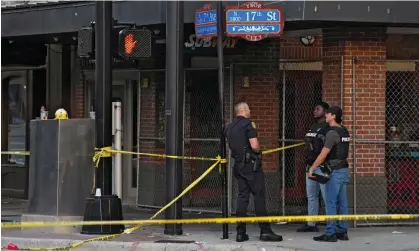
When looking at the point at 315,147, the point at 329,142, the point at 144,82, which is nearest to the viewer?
the point at 329,142

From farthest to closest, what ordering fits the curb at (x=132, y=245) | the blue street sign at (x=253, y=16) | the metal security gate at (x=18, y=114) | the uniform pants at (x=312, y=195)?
the metal security gate at (x=18, y=114) → the uniform pants at (x=312, y=195) → the blue street sign at (x=253, y=16) → the curb at (x=132, y=245)

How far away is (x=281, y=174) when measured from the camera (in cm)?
1141

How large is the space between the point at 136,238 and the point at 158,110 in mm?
4133

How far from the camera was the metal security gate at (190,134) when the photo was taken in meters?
11.9

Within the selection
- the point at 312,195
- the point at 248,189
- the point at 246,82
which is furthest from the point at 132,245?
the point at 246,82

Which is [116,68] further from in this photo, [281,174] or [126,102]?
[281,174]

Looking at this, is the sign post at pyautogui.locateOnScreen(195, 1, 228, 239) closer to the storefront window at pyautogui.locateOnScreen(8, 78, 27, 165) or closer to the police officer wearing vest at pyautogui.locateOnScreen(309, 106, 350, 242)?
the police officer wearing vest at pyautogui.locateOnScreen(309, 106, 350, 242)

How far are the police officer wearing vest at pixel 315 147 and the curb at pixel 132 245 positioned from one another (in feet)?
5.14

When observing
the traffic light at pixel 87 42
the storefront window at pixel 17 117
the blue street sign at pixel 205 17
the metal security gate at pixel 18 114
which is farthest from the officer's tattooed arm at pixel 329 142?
the storefront window at pixel 17 117

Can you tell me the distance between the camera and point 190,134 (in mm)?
12297

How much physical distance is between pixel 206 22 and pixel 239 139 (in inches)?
73.6

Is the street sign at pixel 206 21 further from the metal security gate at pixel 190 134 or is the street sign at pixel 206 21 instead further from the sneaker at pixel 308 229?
the sneaker at pixel 308 229

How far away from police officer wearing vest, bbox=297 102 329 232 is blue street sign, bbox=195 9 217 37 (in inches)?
78.4

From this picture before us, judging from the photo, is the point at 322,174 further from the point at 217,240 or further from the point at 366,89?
the point at 366,89
